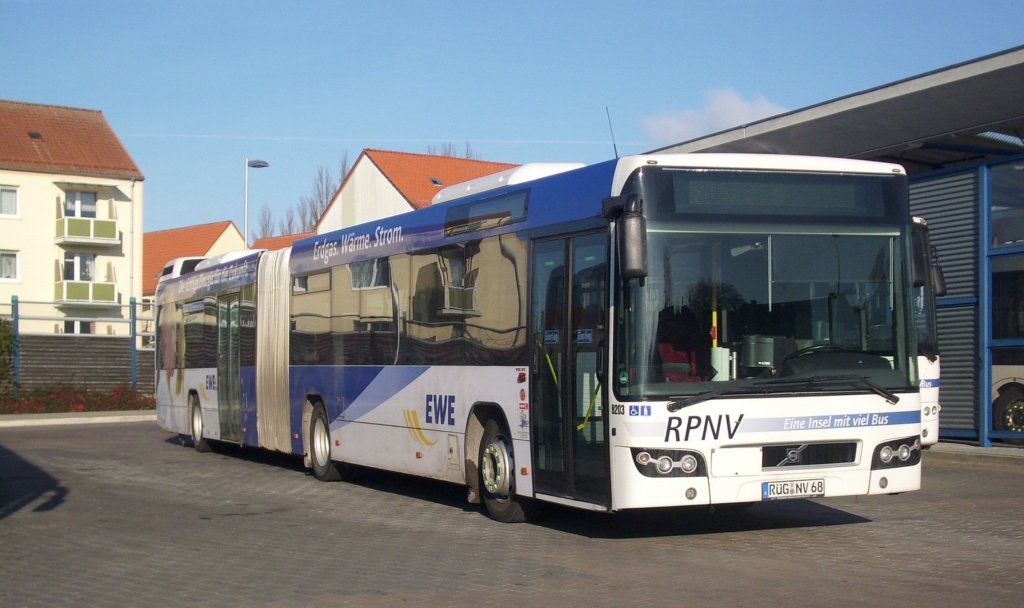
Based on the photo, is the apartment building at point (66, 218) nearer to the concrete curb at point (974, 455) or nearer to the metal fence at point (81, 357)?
the metal fence at point (81, 357)

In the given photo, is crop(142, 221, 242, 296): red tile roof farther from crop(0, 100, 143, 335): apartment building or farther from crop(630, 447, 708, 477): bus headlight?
crop(630, 447, 708, 477): bus headlight

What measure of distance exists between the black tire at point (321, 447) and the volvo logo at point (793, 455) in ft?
25.5

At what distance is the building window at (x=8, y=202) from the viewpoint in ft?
196

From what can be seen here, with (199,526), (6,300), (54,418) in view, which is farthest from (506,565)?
(6,300)

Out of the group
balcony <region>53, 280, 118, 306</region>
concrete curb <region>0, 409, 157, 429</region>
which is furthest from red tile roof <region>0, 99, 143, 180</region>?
concrete curb <region>0, 409, 157, 429</region>

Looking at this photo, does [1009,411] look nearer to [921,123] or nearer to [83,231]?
[921,123]

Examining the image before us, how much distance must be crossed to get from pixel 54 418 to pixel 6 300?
26460 mm

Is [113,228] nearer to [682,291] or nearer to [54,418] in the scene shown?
[54,418]

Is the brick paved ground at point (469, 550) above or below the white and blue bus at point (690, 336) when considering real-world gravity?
below

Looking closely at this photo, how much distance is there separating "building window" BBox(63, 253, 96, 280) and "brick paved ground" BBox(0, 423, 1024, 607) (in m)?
48.1

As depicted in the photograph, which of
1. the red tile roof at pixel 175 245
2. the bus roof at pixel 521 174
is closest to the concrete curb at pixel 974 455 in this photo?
the bus roof at pixel 521 174

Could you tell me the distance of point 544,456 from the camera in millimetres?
10766

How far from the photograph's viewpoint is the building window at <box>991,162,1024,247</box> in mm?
19266

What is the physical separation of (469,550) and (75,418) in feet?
92.1
